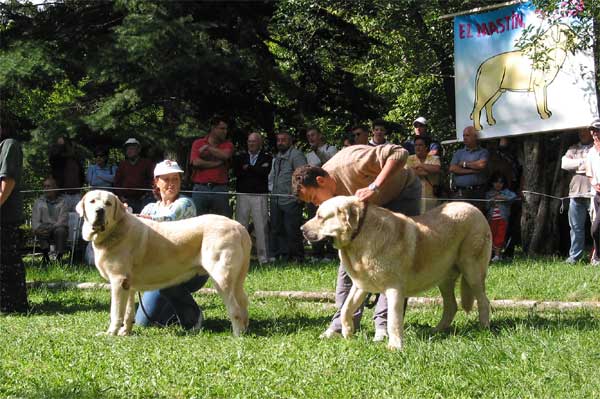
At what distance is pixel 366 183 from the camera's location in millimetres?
7023

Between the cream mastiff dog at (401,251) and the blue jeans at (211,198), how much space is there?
5.91 metres

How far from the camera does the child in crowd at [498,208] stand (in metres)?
13.1

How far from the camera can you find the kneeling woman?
784cm

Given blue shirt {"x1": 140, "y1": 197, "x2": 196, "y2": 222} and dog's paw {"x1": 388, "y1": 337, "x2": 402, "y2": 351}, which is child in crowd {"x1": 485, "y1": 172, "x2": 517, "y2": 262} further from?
dog's paw {"x1": 388, "y1": 337, "x2": 402, "y2": 351}

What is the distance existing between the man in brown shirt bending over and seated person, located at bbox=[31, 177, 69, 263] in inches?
327

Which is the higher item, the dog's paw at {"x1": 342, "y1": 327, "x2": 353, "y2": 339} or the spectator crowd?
the spectator crowd

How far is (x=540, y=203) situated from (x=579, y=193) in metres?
2.71

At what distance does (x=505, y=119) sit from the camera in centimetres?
1334

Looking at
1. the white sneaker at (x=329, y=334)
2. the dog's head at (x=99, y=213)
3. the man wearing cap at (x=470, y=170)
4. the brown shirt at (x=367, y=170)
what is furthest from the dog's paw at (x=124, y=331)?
the man wearing cap at (x=470, y=170)

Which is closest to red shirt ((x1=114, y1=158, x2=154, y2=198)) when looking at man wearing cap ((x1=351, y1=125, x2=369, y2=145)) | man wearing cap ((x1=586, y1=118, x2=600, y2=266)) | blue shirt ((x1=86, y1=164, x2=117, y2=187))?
blue shirt ((x1=86, y1=164, x2=117, y2=187))

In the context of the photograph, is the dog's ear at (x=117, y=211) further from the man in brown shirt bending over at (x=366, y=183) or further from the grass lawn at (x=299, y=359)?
the man in brown shirt bending over at (x=366, y=183)

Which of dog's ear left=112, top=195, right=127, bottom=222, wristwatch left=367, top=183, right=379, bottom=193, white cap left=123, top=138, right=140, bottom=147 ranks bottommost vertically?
dog's ear left=112, top=195, right=127, bottom=222

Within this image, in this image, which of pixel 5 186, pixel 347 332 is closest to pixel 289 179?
pixel 5 186

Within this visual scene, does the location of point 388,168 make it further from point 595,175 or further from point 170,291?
point 595,175
